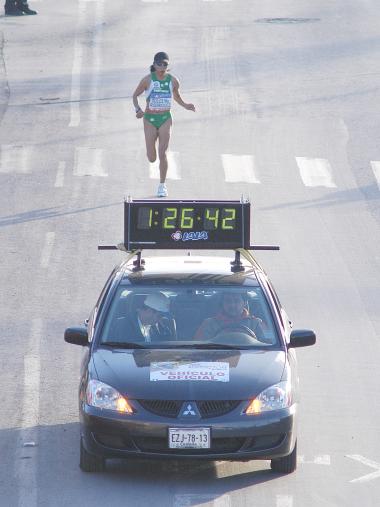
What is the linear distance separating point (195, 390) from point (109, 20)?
28.2 m

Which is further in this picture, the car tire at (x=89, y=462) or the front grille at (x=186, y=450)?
the car tire at (x=89, y=462)

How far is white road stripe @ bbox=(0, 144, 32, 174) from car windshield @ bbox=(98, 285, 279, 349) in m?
11.9

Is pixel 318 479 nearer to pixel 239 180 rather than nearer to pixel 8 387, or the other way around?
pixel 8 387

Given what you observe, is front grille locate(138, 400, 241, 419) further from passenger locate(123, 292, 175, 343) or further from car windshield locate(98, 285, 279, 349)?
passenger locate(123, 292, 175, 343)

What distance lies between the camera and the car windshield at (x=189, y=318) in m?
10.9

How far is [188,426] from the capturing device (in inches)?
389

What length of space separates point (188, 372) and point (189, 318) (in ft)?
3.37

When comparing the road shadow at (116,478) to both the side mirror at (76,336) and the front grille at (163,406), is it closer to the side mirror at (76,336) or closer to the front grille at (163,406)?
the front grille at (163,406)

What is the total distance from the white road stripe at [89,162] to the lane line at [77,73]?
6.96ft

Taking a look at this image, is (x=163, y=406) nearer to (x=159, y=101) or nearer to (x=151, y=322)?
(x=151, y=322)

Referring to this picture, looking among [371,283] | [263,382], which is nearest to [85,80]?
[371,283]

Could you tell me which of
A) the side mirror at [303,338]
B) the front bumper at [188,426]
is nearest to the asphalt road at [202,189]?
the front bumper at [188,426]

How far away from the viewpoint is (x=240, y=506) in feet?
31.9

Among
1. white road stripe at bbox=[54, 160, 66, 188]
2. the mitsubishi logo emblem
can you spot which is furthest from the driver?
white road stripe at bbox=[54, 160, 66, 188]
